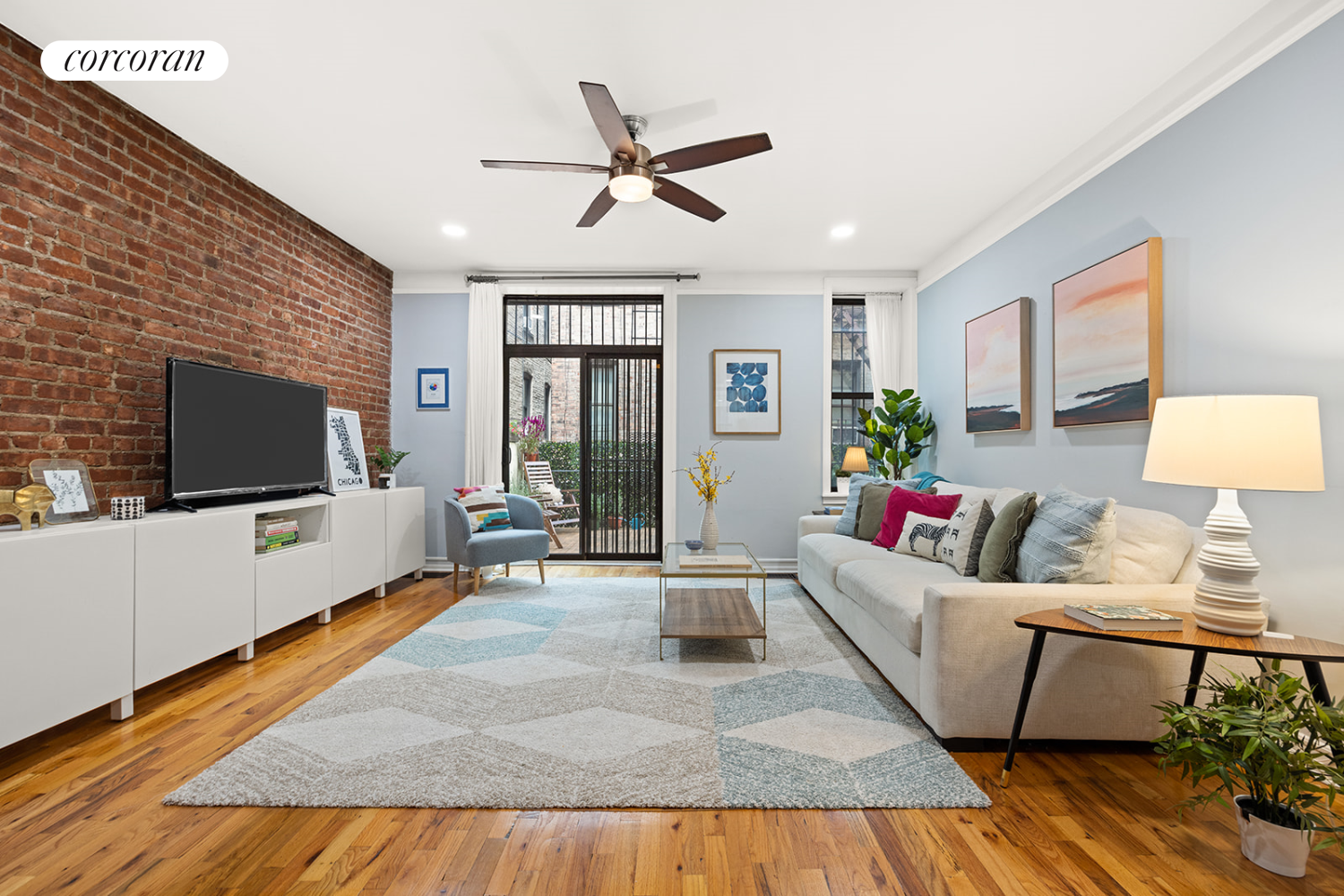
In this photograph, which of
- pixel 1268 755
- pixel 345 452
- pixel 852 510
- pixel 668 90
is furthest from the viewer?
pixel 345 452

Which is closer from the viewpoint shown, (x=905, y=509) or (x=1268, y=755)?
(x=1268, y=755)

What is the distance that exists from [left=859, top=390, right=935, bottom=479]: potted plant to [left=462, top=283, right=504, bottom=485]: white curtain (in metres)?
3.22

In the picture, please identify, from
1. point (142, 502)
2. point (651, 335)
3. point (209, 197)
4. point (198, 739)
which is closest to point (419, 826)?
point (198, 739)

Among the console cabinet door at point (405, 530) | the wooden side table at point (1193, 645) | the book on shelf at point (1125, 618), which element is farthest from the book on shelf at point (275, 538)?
the book on shelf at point (1125, 618)

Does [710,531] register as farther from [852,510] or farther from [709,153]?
[709,153]

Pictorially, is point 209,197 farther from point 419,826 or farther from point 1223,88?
point 1223,88

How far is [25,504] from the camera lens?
7.24ft

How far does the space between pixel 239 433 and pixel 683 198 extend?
270 cm

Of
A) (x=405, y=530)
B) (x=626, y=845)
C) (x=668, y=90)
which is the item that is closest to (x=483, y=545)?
(x=405, y=530)

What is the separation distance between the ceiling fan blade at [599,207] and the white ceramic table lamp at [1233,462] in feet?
8.27

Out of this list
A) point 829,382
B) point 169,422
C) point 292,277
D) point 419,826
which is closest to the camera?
point 419,826

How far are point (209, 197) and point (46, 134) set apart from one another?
2.93ft

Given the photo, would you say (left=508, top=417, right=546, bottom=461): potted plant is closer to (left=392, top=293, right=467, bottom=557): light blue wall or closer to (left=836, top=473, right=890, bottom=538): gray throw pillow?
(left=392, top=293, right=467, bottom=557): light blue wall

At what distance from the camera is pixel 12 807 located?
1.86 m
